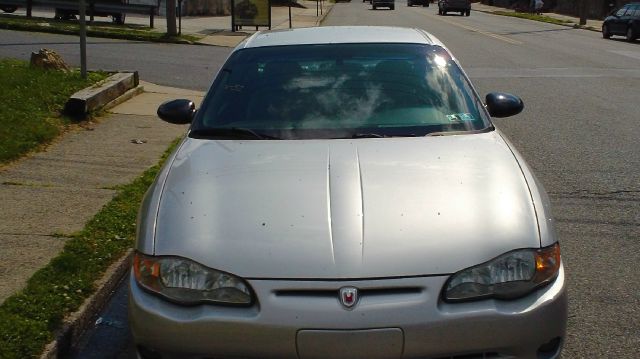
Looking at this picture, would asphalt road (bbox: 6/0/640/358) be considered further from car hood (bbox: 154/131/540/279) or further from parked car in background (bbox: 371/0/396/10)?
parked car in background (bbox: 371/0/396/10)

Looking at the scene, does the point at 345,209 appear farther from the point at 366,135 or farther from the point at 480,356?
the point at 366,135

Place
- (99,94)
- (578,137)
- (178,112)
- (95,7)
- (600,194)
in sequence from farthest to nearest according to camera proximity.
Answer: (95,7) → (99,94) → (578,137) → (600,194) → (178,112)

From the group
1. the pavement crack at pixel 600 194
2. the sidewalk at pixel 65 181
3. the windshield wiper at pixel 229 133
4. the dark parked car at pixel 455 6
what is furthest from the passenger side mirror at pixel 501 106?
the dark parked car at pixel 455 6

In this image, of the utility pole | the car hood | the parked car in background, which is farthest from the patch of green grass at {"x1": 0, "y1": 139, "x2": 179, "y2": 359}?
the parked car in background

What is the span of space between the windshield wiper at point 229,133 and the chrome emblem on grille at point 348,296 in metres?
1.46

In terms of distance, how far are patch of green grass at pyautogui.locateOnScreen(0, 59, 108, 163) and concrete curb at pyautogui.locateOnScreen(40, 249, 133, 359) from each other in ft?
10.5

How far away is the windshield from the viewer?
472 centimetres

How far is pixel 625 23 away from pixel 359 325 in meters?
33.0

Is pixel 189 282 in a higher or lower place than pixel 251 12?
lower

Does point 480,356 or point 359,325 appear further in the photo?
point 480,356

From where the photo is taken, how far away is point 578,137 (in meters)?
10.7

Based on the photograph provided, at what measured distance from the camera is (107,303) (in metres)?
5.22

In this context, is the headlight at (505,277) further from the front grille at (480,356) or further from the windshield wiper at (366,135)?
the windshield wiper at (366,135)

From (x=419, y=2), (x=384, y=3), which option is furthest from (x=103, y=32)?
(x=419, y=2)
